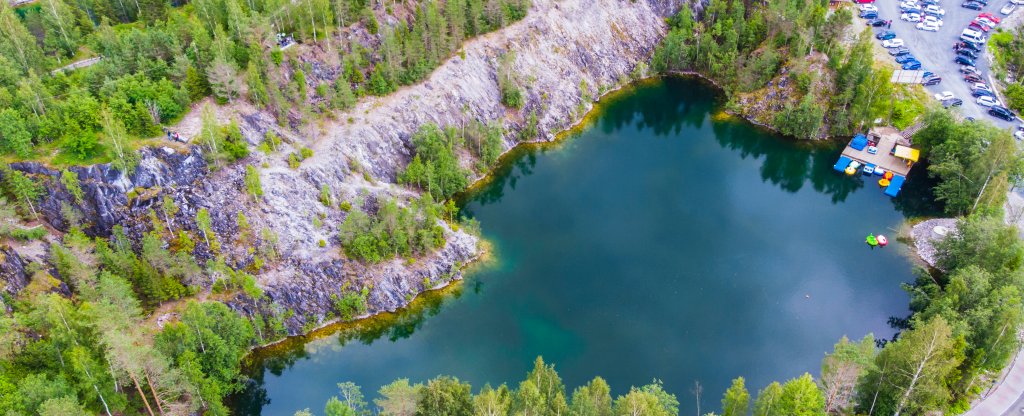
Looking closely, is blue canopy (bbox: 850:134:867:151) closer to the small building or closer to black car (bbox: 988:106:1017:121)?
the small building

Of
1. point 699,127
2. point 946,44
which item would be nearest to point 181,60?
point 699,127

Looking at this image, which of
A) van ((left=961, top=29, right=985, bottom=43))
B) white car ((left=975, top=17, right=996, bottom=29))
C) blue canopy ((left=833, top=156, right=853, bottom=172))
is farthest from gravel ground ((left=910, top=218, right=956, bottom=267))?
white car ((left=975, top=17, right=996, bottom=29))

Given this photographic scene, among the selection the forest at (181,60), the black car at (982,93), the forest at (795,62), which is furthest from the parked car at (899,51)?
the forest at (181,60)

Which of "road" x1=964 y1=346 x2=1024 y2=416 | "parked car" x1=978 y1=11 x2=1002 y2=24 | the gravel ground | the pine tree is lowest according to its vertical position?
"road" x1=964 y1=346 x2=1024 y2=416

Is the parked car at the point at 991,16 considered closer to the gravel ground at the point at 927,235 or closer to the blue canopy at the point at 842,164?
the blue canopy at the point at 842,164

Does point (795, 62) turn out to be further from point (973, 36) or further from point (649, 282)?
point (649, 282)

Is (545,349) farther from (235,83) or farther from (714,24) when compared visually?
(714,24)
